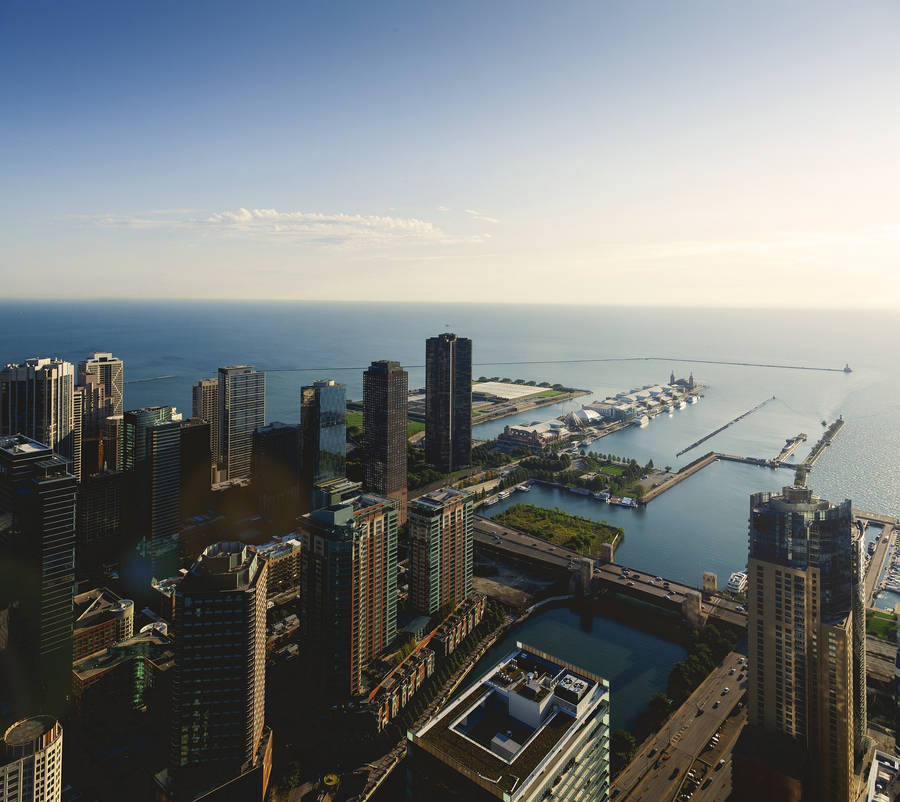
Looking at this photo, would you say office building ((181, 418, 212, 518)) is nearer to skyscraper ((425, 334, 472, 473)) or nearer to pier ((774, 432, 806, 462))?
skyscraper ((425, 334, 472, 473))

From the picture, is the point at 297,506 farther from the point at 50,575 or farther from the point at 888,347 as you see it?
the point at 888,347

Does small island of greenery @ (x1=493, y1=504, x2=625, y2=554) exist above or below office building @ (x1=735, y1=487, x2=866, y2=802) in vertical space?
below

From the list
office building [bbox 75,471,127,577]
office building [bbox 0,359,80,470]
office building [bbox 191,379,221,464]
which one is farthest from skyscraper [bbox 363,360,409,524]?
office building [bbox 0,359,80,470]

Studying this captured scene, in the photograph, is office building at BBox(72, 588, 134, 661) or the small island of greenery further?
the small island of greenery

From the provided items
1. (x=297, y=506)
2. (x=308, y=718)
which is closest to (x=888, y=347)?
(x=297, y=506)

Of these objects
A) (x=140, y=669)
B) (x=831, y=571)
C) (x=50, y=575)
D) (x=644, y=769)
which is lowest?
(x=644, y=769)

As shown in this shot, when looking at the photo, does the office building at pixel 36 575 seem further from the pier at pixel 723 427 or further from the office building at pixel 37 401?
the pier at pixel 723 427

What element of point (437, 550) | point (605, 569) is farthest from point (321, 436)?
point (605, 569)

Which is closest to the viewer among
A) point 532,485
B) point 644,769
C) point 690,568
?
point 644,769
